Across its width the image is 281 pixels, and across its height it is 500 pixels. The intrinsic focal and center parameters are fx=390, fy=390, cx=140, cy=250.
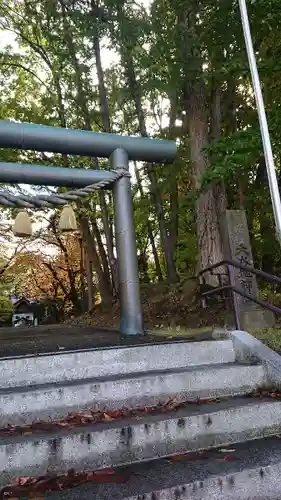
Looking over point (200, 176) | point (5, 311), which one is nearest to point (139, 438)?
point (200, 176)

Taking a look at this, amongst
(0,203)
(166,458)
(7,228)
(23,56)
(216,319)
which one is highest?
(23,56)

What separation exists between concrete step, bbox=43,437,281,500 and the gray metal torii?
96.6 inches

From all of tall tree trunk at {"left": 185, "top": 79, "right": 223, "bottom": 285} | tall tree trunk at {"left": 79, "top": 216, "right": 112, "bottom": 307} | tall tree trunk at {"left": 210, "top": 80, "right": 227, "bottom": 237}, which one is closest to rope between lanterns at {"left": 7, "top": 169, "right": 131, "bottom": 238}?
tall tree trunk at {"left": 185, "top": 79, "right": 223, "bottom": 285}

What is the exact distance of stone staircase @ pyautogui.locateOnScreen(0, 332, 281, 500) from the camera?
2.10m

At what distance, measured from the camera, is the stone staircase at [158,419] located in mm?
2100

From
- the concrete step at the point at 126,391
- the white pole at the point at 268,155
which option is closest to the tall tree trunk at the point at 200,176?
the white pole at the point at 268,155

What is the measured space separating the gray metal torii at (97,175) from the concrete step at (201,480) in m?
2.45

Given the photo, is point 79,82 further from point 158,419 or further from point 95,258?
point 158,419

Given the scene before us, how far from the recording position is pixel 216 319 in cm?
702

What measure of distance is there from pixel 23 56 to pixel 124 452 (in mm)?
13286

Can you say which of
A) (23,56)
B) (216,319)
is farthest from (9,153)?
(216,319)

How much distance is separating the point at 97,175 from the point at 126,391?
9.97 feet

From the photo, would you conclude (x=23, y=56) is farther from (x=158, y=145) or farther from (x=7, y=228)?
(x=158, y=145)

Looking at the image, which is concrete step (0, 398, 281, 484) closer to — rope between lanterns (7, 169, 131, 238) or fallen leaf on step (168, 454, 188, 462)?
fallen leaf on step (168, 454, 188, 462)
